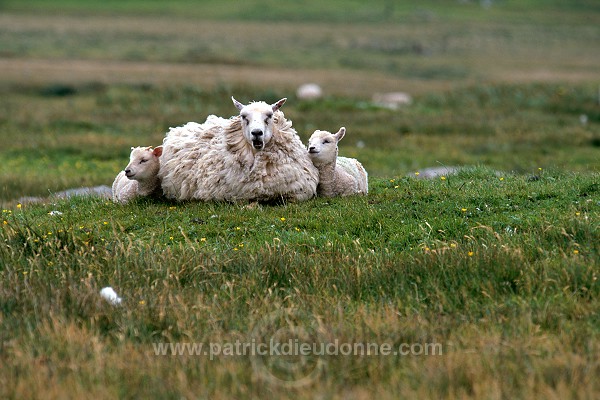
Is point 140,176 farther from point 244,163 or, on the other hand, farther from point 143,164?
point 244,163

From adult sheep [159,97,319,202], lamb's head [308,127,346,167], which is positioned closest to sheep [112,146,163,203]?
adult sheep [159,97,319,202]

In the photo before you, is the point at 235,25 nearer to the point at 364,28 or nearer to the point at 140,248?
the point at 364,28

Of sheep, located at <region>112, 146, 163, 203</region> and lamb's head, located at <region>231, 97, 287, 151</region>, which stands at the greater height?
lamb's head, located at <region>231, 97, 287, 151</region>

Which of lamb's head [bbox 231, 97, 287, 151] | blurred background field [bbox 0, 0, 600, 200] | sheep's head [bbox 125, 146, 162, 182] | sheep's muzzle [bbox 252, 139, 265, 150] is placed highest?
lamb's head [bbox 231, 97, 287, 151]

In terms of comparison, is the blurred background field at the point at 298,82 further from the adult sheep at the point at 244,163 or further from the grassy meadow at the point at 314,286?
A: the adult sheep at the point at 244,163

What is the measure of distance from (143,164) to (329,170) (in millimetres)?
2779

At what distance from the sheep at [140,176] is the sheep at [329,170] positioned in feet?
7.70

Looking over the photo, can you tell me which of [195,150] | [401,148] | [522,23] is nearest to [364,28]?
[522,23]

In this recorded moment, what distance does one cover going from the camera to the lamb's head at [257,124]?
34.1ft

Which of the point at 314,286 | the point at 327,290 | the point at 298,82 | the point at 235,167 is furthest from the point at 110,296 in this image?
the point at 298,82

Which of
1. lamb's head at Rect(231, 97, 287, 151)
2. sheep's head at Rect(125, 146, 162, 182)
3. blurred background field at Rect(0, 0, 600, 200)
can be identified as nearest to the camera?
lamb's head at Rect(231, 97, 287, 151)

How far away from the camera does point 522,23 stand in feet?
326

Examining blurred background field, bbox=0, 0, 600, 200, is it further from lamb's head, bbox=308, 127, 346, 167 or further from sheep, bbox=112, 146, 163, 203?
lamb's head, bbox=308, 127, 346, 167

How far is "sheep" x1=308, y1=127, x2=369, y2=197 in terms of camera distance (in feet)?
37.3
